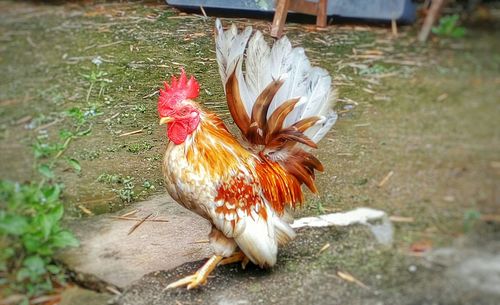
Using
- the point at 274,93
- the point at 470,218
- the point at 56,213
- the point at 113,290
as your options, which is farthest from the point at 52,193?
the point at 470,218

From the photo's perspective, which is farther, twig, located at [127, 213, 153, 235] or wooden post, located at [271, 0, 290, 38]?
twig, located at [127, 213, 153, 235]

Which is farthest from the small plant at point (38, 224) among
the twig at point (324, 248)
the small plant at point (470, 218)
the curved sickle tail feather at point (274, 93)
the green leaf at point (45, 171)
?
the small plant at point (470, 218)

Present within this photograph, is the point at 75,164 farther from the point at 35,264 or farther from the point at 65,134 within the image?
the point at 35,264

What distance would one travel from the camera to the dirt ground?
1269 millimetres

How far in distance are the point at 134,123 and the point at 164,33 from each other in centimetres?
22

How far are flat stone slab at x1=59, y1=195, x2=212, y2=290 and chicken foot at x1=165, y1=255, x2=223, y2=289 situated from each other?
0.24 ft

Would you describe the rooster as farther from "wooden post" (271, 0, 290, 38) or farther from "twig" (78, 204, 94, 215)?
"twig" (78, 204, 94, 215)

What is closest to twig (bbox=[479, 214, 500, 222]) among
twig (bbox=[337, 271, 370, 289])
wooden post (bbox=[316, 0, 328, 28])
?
twig (bbox=[337, 271, 370, 289])

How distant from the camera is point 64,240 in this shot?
1.37m

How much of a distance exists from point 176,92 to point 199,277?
1.39ft

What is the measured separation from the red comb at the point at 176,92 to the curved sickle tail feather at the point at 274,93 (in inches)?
3.0

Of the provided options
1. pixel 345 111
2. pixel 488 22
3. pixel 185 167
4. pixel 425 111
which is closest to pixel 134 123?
pixel 185 167

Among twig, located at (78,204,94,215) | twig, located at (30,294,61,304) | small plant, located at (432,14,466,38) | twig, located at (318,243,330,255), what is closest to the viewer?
small plant, located at (432,14,466,38)

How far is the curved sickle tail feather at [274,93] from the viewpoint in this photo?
4.41 feet
